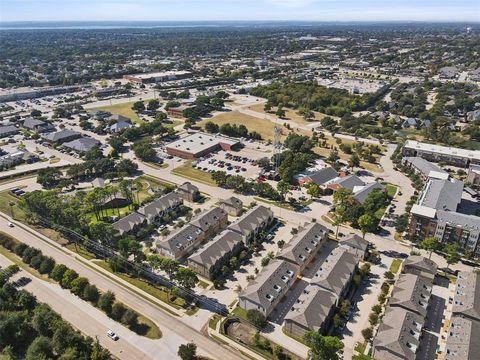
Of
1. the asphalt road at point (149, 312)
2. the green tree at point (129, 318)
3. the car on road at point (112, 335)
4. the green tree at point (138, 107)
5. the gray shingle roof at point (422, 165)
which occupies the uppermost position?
the green tree at point (138, 107)

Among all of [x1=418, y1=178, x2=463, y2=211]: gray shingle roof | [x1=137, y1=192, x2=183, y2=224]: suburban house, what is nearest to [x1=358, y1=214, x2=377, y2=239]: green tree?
[x1=418, y1=178, x2=463, y2=211]: gray shingle roof

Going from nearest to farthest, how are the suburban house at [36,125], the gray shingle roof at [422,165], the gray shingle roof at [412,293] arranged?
the gray shingle roof at [412,293]
the gray shingle roof at [422,165]
the suburban house at [36,125]

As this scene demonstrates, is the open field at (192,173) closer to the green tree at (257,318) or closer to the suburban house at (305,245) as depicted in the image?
the suburban house at (305,245)

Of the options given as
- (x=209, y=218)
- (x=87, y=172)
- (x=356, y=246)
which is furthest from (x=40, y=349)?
(x=87, y=172)

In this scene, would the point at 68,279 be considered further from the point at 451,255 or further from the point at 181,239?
the point at 451,255

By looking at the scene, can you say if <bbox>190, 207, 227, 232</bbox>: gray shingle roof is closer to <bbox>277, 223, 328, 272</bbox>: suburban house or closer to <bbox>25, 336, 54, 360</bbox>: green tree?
<bbox>277, 223, 328, 272</bbox>: suburban house

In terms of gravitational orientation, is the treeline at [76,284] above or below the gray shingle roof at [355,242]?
below

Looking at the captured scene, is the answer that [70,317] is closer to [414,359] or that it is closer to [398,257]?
[414,359]

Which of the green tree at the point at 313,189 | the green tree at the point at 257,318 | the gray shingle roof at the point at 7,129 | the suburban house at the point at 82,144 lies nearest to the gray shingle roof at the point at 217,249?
the green tree at the point at 257,318
